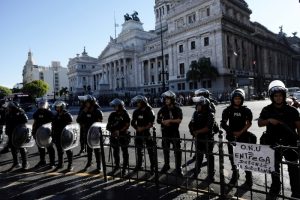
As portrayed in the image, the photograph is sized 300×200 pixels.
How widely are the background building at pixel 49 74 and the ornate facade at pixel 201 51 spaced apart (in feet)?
264

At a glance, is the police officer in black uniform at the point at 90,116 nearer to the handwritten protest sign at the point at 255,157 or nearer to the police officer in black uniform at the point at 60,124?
the police officer in black uniform at the point at 60,124

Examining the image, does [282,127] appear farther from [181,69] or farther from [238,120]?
[181,69]

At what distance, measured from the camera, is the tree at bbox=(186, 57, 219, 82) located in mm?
49312

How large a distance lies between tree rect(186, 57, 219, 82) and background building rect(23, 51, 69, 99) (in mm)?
116147

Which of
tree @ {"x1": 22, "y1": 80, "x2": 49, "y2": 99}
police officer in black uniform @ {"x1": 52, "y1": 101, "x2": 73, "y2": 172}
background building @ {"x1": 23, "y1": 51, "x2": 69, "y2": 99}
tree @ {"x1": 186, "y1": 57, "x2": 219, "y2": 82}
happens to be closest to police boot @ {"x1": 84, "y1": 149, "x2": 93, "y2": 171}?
police officer in black uniform @ {"x1": 52, "y1": 101, "x2": 73, "y2": 172}

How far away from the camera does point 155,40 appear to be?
72.5m

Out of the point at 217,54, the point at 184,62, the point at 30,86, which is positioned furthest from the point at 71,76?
the point at 217,54

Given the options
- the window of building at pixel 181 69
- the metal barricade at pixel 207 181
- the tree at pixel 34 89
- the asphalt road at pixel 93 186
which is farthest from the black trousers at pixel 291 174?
the tree at pixel 34 89

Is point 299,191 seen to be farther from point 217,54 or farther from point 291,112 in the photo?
point 217,54

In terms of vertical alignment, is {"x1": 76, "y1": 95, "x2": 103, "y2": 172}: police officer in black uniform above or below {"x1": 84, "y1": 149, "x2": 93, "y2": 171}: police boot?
above

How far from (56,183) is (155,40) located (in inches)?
2678

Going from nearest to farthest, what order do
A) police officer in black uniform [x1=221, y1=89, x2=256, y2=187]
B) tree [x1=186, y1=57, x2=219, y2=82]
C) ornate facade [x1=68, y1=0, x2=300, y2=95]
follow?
1. police officer in black uniform [x1=221, y1=89, x2=256, y2=187]
2. tree [x1=186, y1=57, x2=219, y2=82]
3. ornate facade [x1=68, y1=0, x2=300, y2=95]

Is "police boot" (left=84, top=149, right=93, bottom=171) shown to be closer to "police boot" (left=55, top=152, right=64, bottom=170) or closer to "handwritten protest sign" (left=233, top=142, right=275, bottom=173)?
"police boot" (left=55, top=152, right=64, bottom=170)

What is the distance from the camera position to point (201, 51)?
2110 inches
